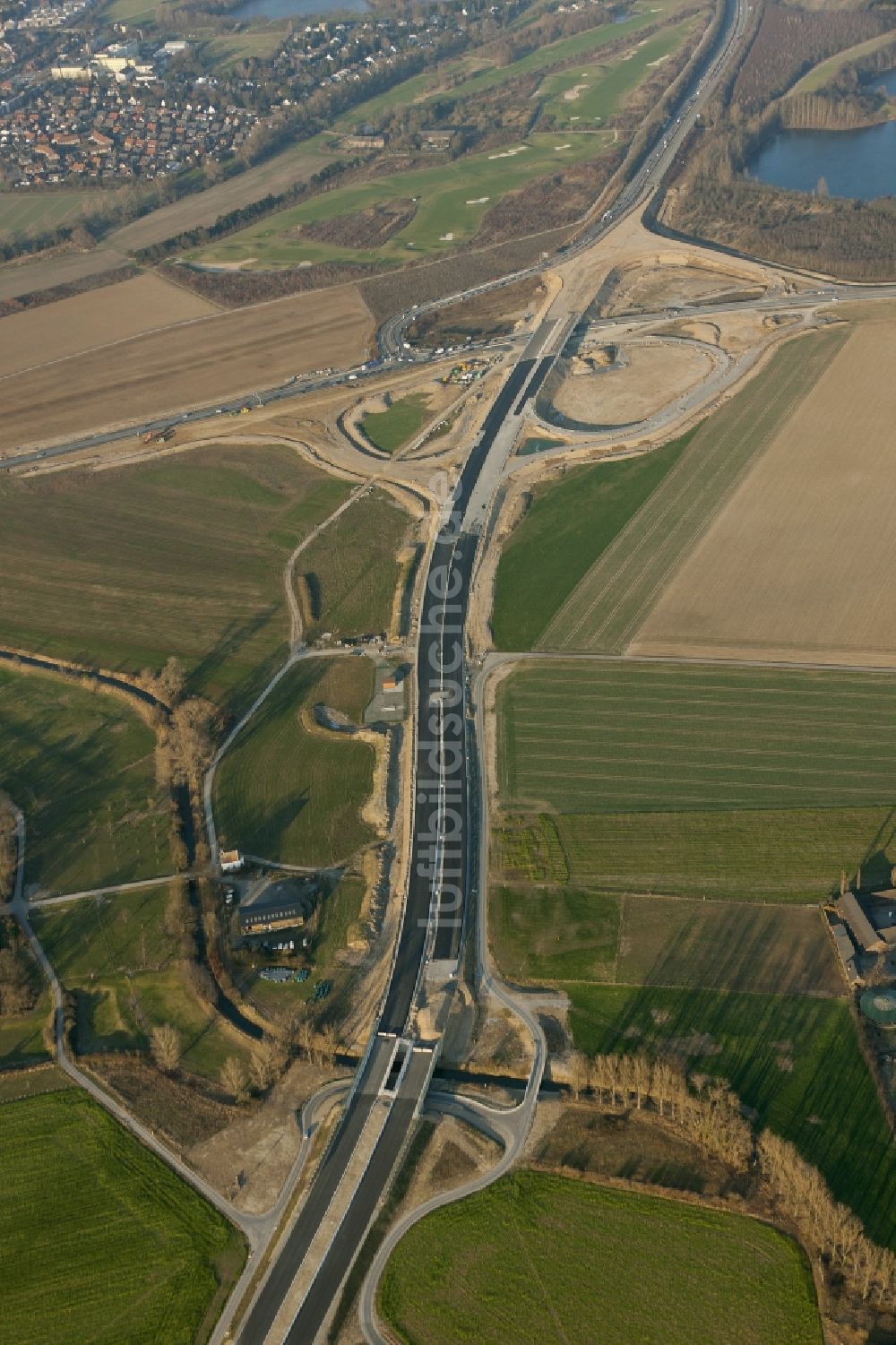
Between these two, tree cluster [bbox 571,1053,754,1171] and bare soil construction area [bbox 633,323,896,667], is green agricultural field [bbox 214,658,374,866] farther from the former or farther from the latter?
bare soil construction area [bbox 633,323,896,667]

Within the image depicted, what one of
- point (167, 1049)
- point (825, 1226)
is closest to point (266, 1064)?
point (167, 1049)

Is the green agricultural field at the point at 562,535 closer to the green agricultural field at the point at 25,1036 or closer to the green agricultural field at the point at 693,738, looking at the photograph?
the green agricultural field at the point at 693,738

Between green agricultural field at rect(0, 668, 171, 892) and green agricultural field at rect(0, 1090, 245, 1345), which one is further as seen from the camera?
green agricultural field at rect(0, 668, 171, 892)

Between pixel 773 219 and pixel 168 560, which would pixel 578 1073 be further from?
pixel 773 219

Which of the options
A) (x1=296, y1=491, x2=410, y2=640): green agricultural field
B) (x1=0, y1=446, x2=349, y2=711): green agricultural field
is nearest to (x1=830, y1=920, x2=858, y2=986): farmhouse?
(x1=296, y1=491, x2=410, y2=640): green agricultural field

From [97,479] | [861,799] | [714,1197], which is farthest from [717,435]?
[714,1197]
